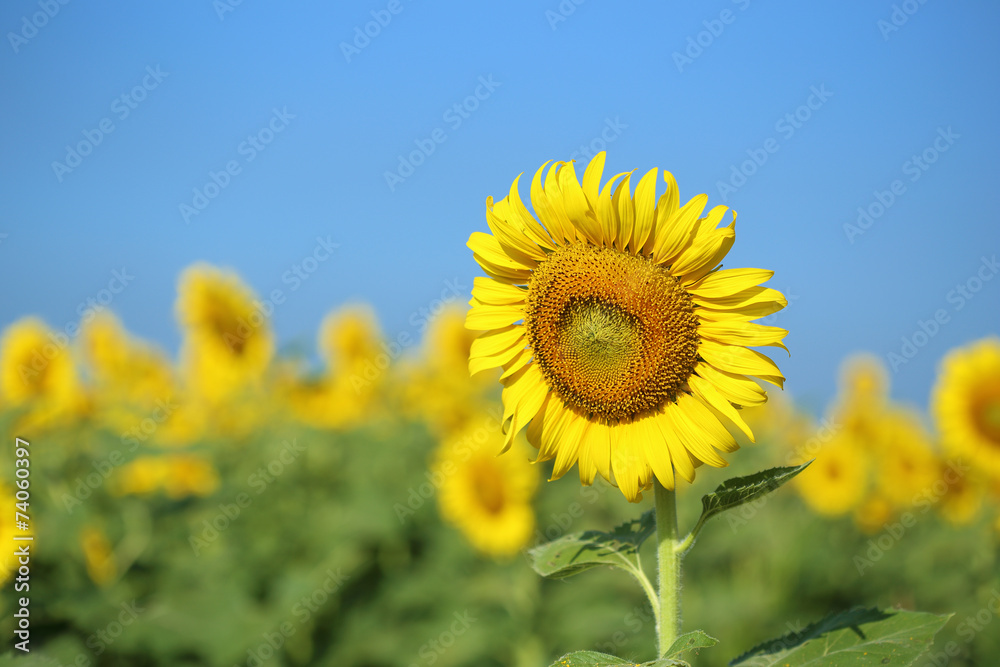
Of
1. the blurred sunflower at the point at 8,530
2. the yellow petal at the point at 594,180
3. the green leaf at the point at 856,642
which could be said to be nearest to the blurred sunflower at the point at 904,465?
the green leaf at the point at 856,642

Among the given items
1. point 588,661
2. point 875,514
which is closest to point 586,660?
point 588,661

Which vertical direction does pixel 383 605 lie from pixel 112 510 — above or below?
above

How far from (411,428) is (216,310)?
2.29 metres

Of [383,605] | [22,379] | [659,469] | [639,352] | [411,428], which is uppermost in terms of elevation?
[639,352]

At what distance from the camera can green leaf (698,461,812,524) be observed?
1.59m

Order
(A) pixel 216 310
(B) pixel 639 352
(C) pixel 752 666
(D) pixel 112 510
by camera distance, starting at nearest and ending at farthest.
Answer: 1. (C) pixel 752 666
2. (B) pixel 639 352
3. (D) pixel 112 510
4. (A) pixel 216 310

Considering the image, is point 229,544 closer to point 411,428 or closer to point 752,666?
point 411,428

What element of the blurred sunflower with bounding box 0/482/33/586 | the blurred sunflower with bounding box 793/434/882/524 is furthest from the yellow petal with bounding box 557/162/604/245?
the blurred sunflower with bounding box 793/434/882/524

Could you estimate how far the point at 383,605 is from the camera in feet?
19.2

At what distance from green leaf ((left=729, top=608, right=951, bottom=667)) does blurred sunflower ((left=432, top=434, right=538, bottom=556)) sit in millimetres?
3843

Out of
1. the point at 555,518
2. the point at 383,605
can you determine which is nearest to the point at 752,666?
the point at 555,518

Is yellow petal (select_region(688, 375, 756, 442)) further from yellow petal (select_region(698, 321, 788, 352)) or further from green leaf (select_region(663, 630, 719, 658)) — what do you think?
green leaf (select_region(663, 630, 719, 658))

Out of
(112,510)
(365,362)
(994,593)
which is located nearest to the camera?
(994,593)

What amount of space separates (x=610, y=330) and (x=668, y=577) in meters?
0.62
